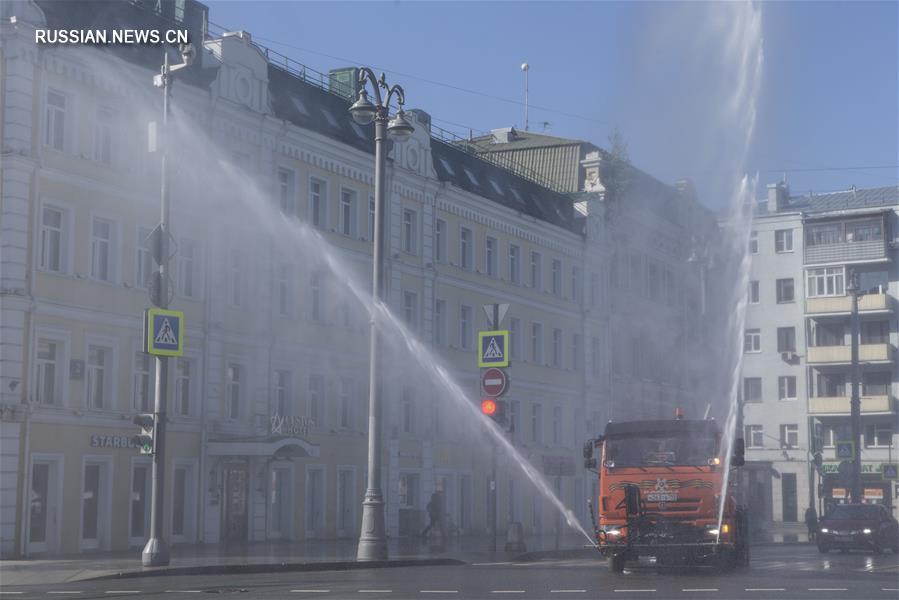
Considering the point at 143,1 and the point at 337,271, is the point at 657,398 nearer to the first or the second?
the point at 337,271

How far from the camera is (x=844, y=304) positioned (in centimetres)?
8588

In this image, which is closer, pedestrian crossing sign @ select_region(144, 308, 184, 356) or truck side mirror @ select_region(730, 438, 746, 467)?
truck side mirror @ select_region(730, 438, 746, 467)

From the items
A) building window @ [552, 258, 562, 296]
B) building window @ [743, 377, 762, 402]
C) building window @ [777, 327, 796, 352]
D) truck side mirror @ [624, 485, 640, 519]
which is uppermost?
building window @ [552, 258, 562, 296]

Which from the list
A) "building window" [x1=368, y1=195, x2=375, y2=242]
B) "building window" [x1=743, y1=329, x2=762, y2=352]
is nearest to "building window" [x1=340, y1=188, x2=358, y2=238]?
"building window" [x1=368, y1=195, x2=375, y2=242]

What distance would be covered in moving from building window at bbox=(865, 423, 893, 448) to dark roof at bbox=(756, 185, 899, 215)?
1466 centimetres

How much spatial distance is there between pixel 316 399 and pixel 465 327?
1170cm

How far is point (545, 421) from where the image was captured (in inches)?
2516

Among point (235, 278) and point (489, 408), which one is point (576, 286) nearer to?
point (235, 278)

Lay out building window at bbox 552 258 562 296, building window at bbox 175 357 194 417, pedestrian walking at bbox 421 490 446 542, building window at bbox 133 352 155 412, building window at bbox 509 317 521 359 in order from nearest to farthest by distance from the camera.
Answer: building window at bbox 133 352 155 412
building window at bbox 175 357 194 417
pedestrian walking at bbox 421 490 446 542
building window at bbox 509 317 521 359
building window at bbox 552 258 562 296

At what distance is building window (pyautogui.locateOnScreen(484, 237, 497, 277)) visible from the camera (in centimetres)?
5972

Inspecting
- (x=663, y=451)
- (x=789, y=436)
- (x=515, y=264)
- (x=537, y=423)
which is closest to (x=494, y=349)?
(x=663, y=451)

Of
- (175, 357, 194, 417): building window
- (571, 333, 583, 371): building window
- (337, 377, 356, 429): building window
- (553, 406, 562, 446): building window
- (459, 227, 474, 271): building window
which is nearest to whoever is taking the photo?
(175, 357, 194, 417): building window

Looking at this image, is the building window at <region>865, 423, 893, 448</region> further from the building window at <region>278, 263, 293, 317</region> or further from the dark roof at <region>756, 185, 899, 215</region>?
the building window at <region>278, 263, 293, 317</region>

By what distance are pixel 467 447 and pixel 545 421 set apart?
778 centimetres
